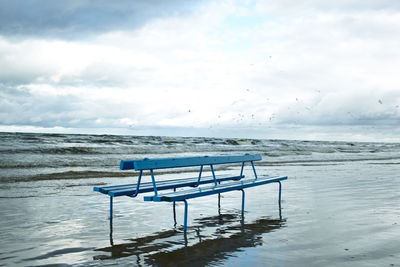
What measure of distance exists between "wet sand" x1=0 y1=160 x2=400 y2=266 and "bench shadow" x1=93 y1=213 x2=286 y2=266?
1cm

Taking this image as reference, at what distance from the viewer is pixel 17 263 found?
3908 millimetres

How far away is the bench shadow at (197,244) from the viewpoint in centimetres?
402

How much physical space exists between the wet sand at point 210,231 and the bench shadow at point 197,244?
1cm

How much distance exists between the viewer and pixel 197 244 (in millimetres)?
4570

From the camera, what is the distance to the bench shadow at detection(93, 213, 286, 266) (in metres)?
4.02

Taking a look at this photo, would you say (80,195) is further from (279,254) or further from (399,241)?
(399,241)

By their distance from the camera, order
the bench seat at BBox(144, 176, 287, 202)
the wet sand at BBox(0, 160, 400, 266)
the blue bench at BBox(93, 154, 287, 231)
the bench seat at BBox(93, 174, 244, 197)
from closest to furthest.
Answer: the wet sand at BBox(0, 160, 400, 266) < the bench seat at BBox(144, 176, 287, 202) < the blue bench at BBox(93, 154, 287, 231) < the bench seat at BBox(93, 174, 244, 197)

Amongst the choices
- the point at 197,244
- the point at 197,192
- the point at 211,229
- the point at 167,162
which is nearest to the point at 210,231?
the point at 211,229

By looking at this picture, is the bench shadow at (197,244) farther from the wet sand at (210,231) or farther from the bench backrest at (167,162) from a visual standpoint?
the bench backrest at (167,162)

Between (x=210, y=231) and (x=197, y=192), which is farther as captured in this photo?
(x=197, y=192)

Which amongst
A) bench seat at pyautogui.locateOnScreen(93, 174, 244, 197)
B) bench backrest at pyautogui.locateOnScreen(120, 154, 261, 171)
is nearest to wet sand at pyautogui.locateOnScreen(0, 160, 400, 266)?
bench seat at pyautogui.locateOnScreen(93, 174, 244, 197)

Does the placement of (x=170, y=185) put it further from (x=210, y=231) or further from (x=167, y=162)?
(x=210, y=231)

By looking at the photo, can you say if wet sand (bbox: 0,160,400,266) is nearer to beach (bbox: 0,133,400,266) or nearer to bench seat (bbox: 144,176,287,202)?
beach (bbox: 0,133,400,266)

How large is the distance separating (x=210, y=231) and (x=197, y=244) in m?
0.71
